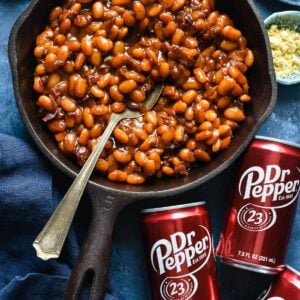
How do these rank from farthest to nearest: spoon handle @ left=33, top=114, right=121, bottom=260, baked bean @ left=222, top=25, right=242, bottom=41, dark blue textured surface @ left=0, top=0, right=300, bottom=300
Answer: dark blue textured surface @ left=0, top=0, right=300, bottom=300 → baked bean @ left=222, top=25, right=242, bottom=41 → spoon handle @ left=33, top=114, right=121, bottom=260

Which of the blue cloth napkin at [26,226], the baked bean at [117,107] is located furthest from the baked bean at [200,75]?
the blue cloth napkin at [26,226]

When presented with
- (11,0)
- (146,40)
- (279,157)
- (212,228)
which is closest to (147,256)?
(212,228)

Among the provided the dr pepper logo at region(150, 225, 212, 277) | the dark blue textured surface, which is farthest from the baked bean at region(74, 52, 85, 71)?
the dr pepper logo at region(150, 225, 212, 277)

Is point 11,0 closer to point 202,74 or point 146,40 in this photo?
point 146,40

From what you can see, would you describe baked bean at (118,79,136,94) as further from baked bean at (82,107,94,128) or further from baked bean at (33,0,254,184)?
baked bean at (82,107,94,128)

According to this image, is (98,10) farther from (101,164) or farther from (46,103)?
(101,164)

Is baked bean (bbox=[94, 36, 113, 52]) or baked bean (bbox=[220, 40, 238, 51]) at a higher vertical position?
baked bean (bbox=[220, 40, 238, 51])
